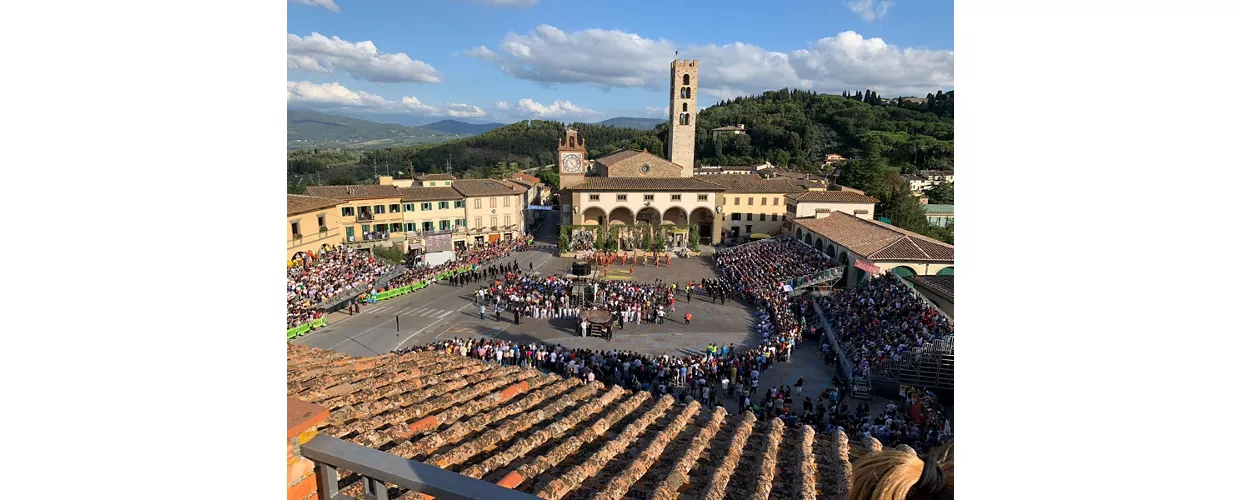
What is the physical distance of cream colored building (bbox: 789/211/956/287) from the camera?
22.0 m

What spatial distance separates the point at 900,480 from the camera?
1.73 m

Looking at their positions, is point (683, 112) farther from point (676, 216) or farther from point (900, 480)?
point (900, 480)

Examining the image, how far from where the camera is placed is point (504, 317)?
22.3m

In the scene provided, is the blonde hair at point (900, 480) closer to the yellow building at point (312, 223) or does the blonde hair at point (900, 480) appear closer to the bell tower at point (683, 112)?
the yellow building at point (312, 223)

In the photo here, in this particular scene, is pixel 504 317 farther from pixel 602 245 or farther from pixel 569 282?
pixel 602 245

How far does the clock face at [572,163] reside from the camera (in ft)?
153

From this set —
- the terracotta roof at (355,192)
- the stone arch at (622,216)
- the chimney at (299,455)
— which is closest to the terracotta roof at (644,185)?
the stone arch at (622,216)

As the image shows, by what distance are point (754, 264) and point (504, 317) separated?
13883 millimetres

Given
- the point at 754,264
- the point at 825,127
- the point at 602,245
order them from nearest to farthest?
the point at 754,264
the point at 602,245
the point at 825,127

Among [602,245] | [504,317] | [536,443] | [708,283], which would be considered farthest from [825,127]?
[536,443]

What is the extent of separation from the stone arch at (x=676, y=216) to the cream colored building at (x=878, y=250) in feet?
42.9

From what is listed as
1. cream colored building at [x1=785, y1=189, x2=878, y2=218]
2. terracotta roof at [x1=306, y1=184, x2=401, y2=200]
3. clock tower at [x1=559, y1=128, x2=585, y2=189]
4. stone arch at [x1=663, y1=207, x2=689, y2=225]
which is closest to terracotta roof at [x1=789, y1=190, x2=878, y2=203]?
cream colored building at [x1=785, y1=189, x2=878, y2=218]

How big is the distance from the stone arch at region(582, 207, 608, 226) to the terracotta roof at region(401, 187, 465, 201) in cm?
868
